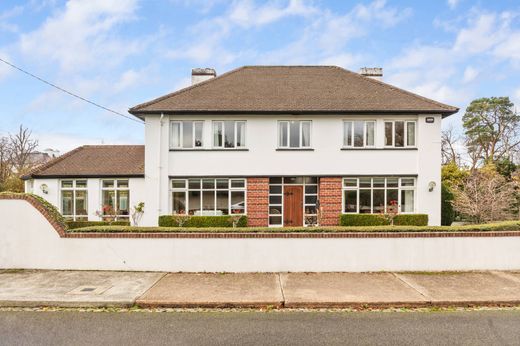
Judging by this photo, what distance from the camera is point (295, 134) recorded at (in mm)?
16391

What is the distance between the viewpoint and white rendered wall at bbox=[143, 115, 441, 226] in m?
16.1

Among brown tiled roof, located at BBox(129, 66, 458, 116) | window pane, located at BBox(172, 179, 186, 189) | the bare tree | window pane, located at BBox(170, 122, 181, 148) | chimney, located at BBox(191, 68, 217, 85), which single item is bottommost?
the bare tree

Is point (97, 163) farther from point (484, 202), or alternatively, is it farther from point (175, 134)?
point (484, 202)

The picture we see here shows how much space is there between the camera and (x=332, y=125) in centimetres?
1627

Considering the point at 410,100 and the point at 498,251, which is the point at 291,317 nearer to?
the point at 498,251

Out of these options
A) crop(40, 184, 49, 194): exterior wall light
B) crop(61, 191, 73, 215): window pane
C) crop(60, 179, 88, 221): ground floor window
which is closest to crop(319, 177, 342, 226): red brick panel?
crop(60, 179, 88, 221): ground floor window

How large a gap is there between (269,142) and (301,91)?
11.2 ft

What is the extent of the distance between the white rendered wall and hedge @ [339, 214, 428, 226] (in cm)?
47

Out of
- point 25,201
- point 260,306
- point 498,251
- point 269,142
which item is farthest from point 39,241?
point 498,251

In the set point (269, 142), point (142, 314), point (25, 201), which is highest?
point (269, 142)

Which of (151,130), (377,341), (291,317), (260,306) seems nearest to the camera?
(377,341)

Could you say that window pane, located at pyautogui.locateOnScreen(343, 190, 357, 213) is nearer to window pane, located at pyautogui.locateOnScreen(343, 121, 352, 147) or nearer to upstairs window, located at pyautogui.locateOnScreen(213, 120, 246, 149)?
window pane, located at pyautogui.locateOnScreen(343, 121, 352, 147)

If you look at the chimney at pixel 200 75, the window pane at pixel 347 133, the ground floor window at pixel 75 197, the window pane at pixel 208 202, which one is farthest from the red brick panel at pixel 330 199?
the ground floor window at pixel 75 197

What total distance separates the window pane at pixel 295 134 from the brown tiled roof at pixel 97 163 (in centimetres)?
735
